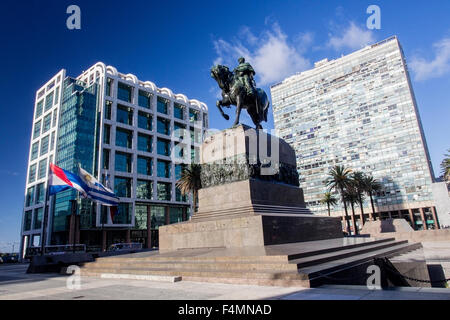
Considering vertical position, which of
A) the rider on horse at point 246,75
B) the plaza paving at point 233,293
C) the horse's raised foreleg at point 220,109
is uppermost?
the rider on horse at point 246,75

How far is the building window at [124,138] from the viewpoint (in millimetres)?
55591

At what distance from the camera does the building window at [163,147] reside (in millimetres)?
61719

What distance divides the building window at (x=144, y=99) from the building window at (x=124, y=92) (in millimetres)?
2265

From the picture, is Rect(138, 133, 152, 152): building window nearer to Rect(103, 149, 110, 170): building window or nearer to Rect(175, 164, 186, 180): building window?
Rect(103, 149, 110, 170): building window

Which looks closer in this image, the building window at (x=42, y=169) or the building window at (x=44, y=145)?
the building window at (x=42, y=169)

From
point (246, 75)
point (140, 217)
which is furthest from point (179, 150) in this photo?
point (246, 75)

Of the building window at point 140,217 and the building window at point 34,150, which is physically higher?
the building window at point 34,150

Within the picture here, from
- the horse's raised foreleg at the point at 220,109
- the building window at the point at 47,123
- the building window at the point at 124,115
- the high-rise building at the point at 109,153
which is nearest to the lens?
the horse's raised foreleg at the point at 220,109

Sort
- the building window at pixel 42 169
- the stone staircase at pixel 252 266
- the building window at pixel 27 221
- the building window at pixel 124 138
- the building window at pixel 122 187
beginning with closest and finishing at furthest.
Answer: the stone staircase at pixel 252 266, the building window at pixel 122 187, the building window at pixel 124 138, the building window at pixel 42 169, the building window at pixel 27 221

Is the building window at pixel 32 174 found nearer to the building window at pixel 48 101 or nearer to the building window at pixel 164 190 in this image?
the building window at pixel 48 101

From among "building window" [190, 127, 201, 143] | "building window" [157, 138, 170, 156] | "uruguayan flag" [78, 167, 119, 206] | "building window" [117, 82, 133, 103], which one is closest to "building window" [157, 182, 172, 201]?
"building window" [157, 138, 170, 156]

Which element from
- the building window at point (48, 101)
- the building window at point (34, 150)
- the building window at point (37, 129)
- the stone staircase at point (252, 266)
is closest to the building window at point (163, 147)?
the building window at point (48, 101)

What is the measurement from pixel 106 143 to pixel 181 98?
2281 cm

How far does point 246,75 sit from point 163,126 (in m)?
49.3
